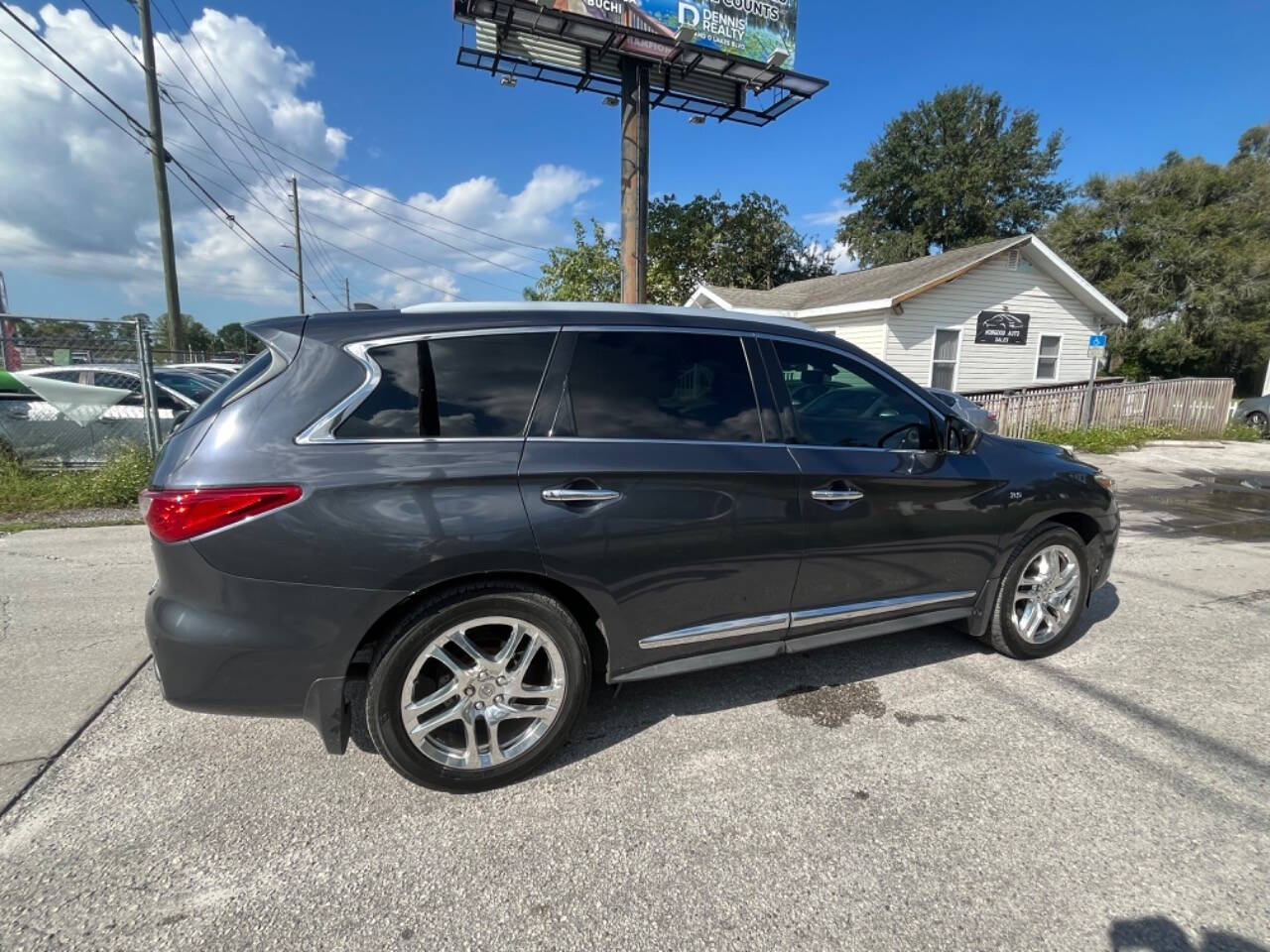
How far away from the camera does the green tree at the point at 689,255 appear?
23.7m

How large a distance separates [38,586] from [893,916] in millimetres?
5605

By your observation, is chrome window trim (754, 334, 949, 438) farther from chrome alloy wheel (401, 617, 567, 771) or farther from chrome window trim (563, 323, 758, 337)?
chrome alloy wheel (401, 617, 567, 771)

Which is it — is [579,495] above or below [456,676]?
above

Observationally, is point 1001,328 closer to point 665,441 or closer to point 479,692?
point 665,441

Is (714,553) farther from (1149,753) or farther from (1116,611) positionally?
(1116,611)

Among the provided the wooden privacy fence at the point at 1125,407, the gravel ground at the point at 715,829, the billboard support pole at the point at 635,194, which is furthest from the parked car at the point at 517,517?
the wooden privacy fence at the point at 1125,407

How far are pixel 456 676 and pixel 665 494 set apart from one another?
40.8 inches

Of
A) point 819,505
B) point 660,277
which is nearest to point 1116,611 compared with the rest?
point 819,505

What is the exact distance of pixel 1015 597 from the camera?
3352 millimetres

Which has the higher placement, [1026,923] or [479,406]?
[479,406]

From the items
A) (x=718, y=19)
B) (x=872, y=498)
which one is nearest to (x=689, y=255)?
(x=718, y=19)

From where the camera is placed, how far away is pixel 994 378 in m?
16.0

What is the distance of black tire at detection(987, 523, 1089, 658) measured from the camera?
10.9 ft

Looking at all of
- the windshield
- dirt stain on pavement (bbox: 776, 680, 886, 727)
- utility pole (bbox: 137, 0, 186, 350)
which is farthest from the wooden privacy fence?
utility pole (bbox: 137, 0, 186, 350)
